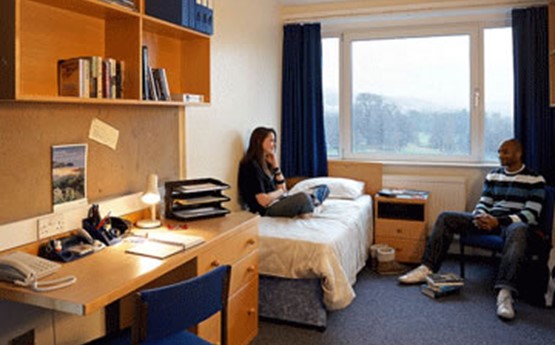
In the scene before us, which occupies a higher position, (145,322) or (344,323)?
(145,322)

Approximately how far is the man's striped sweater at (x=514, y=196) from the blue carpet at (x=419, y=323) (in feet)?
1.92

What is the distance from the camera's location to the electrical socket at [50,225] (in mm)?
2057

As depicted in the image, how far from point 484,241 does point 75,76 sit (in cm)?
309

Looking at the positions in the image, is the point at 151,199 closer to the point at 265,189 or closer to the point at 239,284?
the point at 239,284

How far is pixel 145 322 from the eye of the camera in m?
1.58

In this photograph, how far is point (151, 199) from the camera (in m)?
2.58

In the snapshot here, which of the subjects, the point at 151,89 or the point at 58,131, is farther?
the point at 151,89

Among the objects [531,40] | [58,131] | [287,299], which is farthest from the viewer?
[531,40]

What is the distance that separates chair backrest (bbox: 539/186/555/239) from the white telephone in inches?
134

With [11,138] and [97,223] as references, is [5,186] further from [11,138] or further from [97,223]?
[97,223]

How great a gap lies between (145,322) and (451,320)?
2.27 meters

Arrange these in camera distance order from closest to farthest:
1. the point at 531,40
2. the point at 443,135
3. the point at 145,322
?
the point at 145,322 < the point at 531,40 < the point at 443,135

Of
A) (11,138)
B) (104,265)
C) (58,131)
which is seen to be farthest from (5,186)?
(104,265)

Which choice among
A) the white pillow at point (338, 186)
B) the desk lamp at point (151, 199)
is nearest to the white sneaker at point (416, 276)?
the white pillow at point (338, 186)
